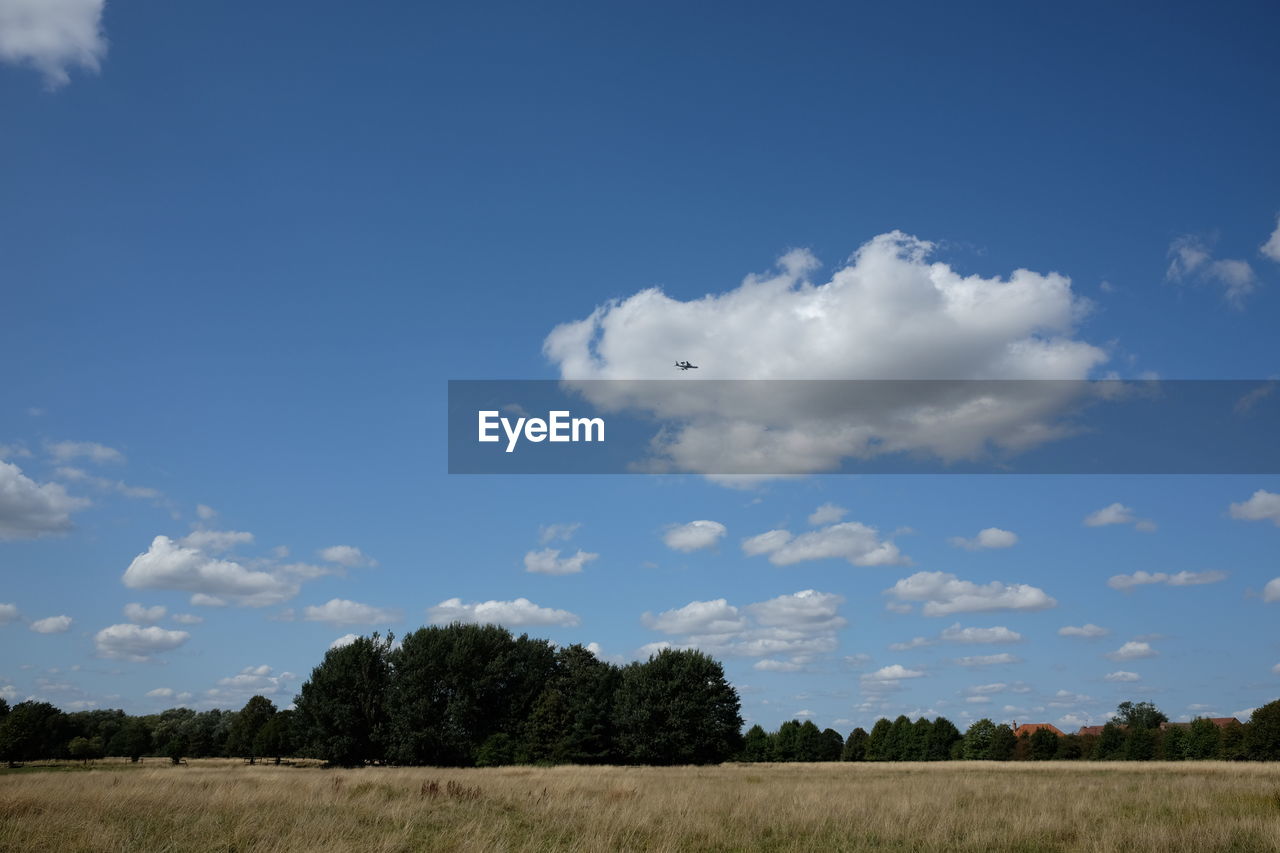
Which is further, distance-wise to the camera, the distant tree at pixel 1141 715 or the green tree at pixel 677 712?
the distant tree at pixel 1141 715

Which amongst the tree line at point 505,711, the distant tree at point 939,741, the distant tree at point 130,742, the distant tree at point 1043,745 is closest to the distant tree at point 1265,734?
the tree line at point 505,711

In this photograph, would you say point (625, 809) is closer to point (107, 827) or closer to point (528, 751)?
point (107, 827)

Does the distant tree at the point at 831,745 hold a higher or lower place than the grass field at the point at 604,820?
lower

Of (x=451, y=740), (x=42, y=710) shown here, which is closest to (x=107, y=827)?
(x=451, y=740)

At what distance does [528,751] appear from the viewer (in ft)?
214

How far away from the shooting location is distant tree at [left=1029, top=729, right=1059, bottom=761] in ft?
319

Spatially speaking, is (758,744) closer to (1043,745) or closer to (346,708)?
(1043,745)

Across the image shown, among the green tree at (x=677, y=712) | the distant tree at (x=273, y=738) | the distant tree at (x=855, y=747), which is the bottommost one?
the distant tree at (x=855, y=747)

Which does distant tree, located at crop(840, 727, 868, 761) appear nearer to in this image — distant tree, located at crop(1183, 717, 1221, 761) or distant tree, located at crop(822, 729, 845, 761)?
distant tree, located at crop(822, 729, 845, 761)

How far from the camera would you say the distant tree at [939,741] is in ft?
352

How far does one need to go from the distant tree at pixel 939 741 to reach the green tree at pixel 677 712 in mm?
51168

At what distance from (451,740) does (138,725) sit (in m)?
54.0

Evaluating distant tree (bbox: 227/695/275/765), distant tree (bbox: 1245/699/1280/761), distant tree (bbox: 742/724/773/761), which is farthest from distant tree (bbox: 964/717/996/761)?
distant tree (bbox: 227/695/275/765)

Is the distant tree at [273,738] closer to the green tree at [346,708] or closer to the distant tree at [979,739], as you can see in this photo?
the green tree at [346,708]
